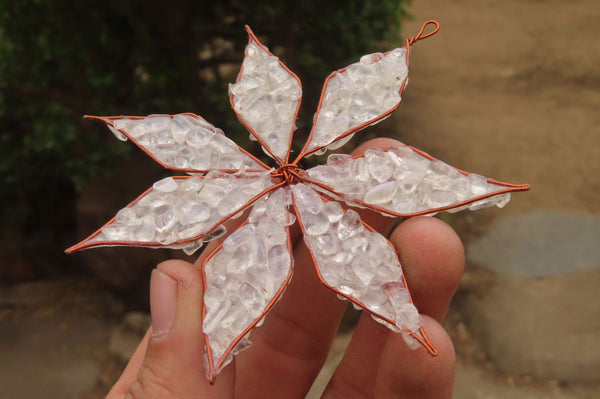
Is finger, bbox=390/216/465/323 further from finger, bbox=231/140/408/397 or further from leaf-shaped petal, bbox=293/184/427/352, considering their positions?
finger, bbox=231/140/408/397

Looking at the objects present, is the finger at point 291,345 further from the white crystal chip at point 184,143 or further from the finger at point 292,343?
the white crystal chip at point 184,143

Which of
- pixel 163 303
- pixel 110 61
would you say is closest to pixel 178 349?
pixel 163 303

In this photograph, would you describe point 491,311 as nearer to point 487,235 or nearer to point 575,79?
point 487,235

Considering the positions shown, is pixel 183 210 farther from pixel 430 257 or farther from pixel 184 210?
pixel 430 257

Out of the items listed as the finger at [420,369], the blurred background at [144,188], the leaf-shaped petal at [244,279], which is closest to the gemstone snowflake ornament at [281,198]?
the leaf-shaped petal at [244,279]

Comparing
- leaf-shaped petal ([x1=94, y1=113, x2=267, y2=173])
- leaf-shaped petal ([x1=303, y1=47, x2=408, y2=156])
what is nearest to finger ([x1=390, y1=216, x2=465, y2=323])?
leaf-shaped petal ([x1=303, y1=47, x2=408, y2=156])

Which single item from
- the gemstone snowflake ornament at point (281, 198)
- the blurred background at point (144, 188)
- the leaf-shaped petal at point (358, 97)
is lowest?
the blurred background at point (144, 188)

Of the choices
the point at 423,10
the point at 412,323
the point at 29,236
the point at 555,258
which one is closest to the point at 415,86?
the point at 423,10
